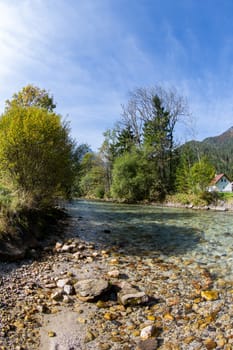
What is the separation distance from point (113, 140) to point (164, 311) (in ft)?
111

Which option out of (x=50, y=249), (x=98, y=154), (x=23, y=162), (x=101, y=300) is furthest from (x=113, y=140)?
(x=101, y=300)

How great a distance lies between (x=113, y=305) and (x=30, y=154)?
6484 mm

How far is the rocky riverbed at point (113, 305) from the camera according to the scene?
308 cm

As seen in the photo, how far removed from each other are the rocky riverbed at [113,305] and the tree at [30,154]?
373 cm

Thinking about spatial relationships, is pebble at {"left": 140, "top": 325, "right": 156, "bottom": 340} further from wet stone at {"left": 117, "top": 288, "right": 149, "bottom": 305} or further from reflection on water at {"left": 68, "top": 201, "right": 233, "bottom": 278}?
reflection on water at {"left": 68, "top": 201, "right": 233, "bottom": 278}

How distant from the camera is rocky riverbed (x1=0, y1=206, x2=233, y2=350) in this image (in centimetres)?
308

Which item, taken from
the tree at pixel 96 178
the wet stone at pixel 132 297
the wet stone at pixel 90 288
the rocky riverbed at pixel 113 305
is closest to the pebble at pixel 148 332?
the rocky riverbed at pixel 113 305

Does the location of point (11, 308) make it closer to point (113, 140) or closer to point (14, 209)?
point (14, 209)

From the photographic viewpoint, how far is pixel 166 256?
6.45 m

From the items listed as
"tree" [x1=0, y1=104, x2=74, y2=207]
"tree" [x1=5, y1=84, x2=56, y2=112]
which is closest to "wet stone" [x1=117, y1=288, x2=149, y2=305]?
"tree" [x1=0, y1=104, x2=74, y2=207]

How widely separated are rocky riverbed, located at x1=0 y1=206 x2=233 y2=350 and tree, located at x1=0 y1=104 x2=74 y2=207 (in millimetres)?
3734

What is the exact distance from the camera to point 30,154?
881cm

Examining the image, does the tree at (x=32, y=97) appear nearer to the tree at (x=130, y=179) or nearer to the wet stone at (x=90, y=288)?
the tree at (x=130, y=179)

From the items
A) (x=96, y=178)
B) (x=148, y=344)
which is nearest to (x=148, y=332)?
(x=148, y=344)
